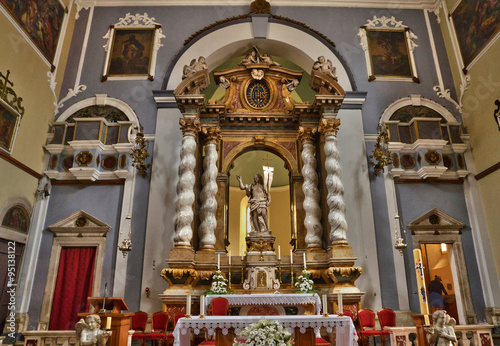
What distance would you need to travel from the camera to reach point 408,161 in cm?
1012

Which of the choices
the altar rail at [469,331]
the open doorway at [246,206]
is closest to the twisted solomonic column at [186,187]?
the open doorway at [246,206]

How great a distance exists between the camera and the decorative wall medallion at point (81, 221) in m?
9.58

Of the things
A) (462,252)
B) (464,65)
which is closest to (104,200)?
(462,252)

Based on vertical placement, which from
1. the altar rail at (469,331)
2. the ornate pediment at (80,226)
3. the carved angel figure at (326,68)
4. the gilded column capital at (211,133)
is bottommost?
the altar rail at (469,331)

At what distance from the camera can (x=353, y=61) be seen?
11.4 metres

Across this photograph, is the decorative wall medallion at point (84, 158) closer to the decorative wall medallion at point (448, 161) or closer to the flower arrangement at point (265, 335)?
the flower arrangement at point (265, 335)

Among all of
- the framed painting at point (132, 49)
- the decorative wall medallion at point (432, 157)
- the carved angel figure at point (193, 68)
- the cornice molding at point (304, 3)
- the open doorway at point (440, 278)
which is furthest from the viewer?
the cornice molding at point (304, 3)

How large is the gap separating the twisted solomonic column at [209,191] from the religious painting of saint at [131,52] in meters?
3.24

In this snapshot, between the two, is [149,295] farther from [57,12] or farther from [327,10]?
[327,10]

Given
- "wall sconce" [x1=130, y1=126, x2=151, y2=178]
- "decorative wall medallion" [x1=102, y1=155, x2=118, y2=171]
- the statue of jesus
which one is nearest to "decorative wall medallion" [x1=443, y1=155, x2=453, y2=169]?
the statue of jesus

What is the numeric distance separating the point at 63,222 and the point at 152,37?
5.98 m

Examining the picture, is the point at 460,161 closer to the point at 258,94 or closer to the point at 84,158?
the point at 258,94

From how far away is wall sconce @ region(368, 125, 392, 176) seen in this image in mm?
9555

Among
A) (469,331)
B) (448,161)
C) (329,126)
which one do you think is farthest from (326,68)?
(469,331)
